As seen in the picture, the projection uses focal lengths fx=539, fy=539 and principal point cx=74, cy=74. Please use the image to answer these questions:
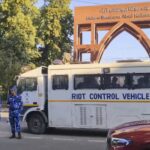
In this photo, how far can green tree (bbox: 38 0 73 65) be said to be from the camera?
49.8 metres

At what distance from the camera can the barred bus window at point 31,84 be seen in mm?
19109

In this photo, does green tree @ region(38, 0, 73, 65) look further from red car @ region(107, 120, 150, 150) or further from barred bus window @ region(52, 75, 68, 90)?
red car @ region(107, 120, 150, 150)

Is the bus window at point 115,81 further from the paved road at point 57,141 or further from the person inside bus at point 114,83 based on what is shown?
the paved road at point 57,141

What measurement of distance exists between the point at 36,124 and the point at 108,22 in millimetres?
28655

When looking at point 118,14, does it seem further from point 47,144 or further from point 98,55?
point 47,144

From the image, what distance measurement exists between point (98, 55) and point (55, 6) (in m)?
9.27

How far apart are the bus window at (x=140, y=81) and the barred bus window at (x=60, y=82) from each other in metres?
2.41

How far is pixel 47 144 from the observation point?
15.8 metres

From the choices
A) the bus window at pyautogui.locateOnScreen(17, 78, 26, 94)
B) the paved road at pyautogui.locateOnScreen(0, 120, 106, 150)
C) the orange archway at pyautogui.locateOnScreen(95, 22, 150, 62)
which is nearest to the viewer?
the paved road at pyautogui.locateOnScreen(0, 120, 106, 150)

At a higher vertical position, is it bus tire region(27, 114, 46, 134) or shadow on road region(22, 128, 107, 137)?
bus tire region(27, 114, 46, 134)

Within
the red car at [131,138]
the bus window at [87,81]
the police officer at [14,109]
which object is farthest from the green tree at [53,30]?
the red car at [131,138]

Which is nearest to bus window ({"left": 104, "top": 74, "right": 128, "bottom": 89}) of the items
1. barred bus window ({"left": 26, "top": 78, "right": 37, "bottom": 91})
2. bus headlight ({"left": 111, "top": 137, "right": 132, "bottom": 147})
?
barred bus window ({"left": 26, "top": 78, "right": 37, "bottom": 91})

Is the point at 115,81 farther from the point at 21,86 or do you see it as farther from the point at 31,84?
the point at 21,86

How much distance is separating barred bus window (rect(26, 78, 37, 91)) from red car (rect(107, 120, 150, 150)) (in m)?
10.7
